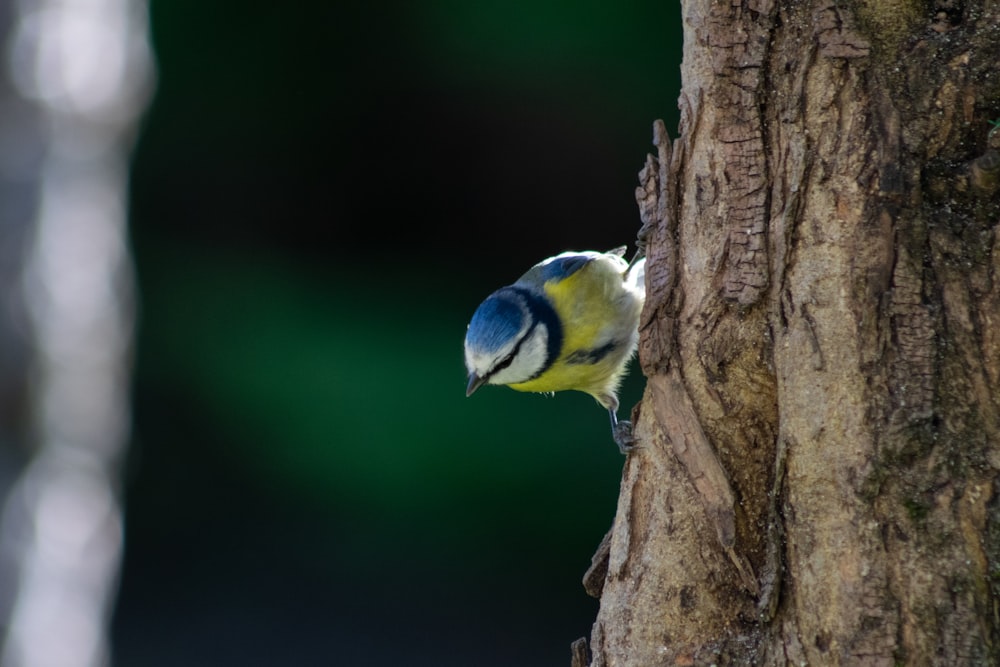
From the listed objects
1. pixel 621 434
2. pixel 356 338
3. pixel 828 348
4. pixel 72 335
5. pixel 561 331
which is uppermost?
pixel 828 348

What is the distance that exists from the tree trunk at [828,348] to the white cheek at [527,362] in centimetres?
101

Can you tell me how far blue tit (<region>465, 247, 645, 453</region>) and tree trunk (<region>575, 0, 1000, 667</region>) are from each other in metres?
0.96

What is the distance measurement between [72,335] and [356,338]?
1331mm

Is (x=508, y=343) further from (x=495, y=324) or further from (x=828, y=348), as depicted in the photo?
(x=828, y=348)

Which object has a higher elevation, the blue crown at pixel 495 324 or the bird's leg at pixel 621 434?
the blue crown at pixel 495 324

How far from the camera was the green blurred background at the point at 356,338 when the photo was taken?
484cm

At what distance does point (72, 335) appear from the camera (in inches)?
157

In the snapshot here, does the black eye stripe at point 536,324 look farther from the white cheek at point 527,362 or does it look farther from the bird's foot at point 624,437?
the bird's foot at point 624,437

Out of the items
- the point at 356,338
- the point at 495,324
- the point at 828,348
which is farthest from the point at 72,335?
the point at 828,348

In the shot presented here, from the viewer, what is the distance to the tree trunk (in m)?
1.51

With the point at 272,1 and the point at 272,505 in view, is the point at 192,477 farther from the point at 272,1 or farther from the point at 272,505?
the point at 272,1

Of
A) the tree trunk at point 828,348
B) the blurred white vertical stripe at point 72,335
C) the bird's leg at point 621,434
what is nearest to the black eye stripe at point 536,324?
the bird's leg at point 621,434

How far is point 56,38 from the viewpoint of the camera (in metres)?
3.89

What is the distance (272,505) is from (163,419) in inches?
25.7
